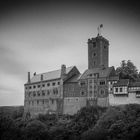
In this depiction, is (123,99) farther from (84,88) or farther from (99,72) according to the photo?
(84,88)

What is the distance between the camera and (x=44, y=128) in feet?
127

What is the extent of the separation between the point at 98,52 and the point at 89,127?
17.5 m

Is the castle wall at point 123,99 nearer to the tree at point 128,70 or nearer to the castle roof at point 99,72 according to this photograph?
the castle roof at point 99,72

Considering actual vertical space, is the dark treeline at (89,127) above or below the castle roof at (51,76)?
below

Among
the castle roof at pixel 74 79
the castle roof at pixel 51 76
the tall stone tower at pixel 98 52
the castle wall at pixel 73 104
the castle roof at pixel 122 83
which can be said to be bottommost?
the castle wall at pixel 73 104

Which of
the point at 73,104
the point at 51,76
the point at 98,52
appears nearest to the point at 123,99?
the point at 73,104

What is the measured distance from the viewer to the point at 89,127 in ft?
121

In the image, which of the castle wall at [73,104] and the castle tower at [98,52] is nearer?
the castle wall at [73,104]

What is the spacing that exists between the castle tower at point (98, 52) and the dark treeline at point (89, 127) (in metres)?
11.2

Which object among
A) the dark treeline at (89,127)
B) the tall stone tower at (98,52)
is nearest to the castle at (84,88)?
the tall stone tower at (98,52)

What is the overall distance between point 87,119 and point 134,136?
1179 centimetres

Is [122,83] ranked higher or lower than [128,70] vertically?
lower

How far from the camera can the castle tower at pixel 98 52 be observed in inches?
1807

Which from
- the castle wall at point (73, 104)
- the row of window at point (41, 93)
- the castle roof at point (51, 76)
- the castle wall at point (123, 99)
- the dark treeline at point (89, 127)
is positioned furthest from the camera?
the castle roof at point (51, 76)
